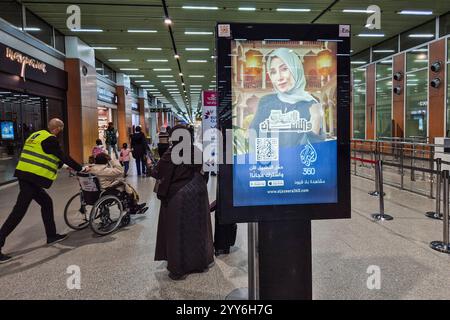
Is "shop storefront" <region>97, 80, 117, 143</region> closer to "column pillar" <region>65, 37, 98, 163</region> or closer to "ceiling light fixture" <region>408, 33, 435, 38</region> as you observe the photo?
"column pillar" <region>65, 37, 98, 163</region>

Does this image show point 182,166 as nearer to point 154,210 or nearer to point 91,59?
point 154,210

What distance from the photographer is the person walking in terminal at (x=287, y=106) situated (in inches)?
89.6

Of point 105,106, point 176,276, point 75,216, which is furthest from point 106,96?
point 176,276

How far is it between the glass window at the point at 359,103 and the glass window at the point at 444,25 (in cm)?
557

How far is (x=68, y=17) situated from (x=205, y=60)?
8633 millimetres

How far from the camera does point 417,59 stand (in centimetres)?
1350

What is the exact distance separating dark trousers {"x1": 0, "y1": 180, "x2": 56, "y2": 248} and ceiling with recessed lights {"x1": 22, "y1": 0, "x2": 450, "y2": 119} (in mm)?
7080

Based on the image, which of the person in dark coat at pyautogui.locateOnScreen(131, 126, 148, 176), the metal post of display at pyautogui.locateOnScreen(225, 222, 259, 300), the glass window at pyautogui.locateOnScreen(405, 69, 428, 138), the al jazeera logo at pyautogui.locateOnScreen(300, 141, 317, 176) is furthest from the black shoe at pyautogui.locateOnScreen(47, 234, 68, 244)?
the glass window at pyautogui.locateOnScreen(405, 69, 428, 138)

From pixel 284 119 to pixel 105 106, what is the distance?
18750mm

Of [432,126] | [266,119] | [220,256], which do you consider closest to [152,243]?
[220,256]

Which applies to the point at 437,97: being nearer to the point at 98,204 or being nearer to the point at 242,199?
the point at 98,204

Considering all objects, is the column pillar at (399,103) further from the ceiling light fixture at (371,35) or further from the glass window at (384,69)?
the ceiling light fixture at (371,35)

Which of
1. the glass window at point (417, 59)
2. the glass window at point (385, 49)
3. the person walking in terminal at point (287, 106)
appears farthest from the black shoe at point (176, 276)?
the glass window at point (385, 49)

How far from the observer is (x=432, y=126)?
504 inches
